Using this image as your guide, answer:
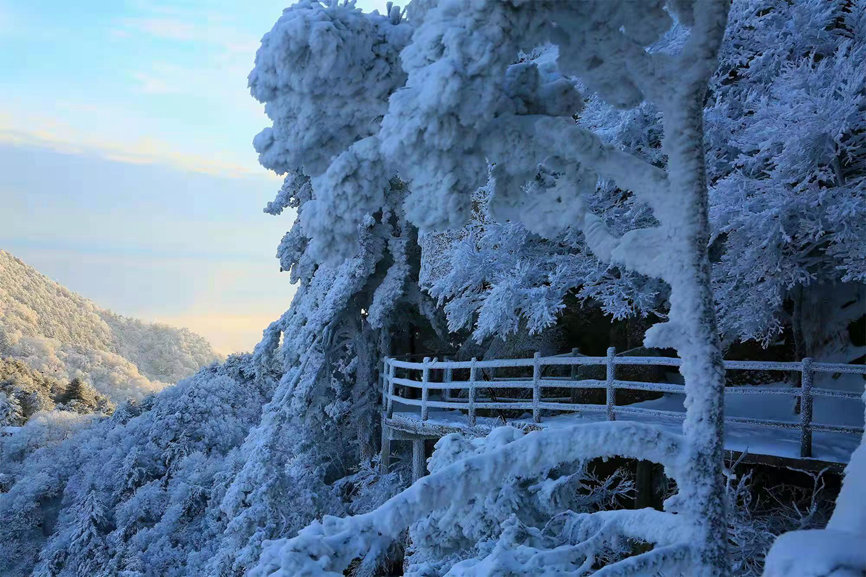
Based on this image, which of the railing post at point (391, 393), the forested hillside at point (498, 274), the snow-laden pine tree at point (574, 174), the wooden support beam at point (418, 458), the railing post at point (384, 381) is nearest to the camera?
the snow-laden pine tree at point (574, 174)

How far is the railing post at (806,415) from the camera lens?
9.08m

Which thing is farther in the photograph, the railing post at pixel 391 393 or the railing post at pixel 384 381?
the railing post at pixel 384 381

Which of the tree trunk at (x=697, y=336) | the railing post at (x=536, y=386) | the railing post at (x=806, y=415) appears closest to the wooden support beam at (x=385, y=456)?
the railing post at (x=536, y=386)

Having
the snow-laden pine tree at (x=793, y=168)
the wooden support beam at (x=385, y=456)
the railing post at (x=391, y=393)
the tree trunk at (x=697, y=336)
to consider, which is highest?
the snow-laden pine tree at (x=793, y=168)

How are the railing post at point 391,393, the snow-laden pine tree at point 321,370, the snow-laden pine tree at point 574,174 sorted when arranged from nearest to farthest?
1. the snow-laden pine tree at point 574,174
2. the railing post at point 391,393
3. the snow-laden pine tree at point 321,370

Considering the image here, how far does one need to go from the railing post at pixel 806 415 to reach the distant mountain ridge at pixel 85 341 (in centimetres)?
6232

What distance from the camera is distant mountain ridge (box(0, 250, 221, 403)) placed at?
71000mm

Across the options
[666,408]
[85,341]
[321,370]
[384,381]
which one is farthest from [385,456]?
[85,341]

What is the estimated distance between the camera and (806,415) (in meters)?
9.12

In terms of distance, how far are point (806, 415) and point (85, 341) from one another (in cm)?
8296

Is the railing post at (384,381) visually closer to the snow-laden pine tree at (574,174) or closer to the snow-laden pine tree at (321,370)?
the snow-laden pine tree at (321,370)

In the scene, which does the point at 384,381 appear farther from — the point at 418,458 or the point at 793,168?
the point at 793,168

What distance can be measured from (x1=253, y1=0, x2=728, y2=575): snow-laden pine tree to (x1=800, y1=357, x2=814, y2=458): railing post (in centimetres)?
512

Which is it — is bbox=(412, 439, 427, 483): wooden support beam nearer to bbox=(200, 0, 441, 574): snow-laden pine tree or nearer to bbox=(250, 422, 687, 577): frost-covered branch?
bbox=(200, 0, 441, 574): snow-laden pine tree
